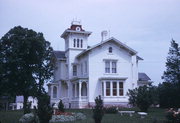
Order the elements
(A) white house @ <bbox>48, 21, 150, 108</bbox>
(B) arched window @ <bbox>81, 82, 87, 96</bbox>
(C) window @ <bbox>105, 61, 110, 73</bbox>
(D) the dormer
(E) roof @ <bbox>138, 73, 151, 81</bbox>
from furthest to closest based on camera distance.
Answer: (E) roof @ <bbox>138, 73, 151, 81</bbox> → (D) the dormer → (B) arched window @ <bbox>81, 82, 87, 96</bbox> → (C) window @ <bbox>105, 61, 110, 73</bbox> → (A) white house @ <bbox>48, 21, 150, 108</bbox>

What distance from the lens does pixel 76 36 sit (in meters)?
44.3

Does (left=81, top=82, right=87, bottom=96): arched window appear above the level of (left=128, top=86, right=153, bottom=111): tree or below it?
above

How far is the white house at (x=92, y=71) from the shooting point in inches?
1561

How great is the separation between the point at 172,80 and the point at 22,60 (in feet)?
69.7

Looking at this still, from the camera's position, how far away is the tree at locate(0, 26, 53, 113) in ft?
119

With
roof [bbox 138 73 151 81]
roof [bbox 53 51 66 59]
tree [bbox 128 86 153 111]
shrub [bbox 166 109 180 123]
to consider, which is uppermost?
roof [bbox 53 51 66 59]

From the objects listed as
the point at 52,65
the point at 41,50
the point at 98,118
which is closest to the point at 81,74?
the point at 52,65

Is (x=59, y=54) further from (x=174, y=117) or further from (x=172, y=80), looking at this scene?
(x=174, y=117)

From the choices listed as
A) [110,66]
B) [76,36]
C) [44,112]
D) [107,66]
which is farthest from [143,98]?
[76,36]

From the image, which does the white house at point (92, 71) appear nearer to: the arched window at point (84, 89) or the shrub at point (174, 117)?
the arched window at point (84, 89)

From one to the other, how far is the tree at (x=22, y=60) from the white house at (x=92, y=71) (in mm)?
5835

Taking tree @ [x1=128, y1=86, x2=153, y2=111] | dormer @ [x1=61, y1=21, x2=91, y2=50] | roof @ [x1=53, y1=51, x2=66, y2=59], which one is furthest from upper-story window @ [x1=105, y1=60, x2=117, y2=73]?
tree @ [x1=128, y1=86, x2=153, y2=111]

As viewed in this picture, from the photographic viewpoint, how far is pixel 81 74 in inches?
1666

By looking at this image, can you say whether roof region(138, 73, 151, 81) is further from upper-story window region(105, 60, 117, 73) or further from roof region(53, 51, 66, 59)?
roof region(53, 51, 66, 59)
